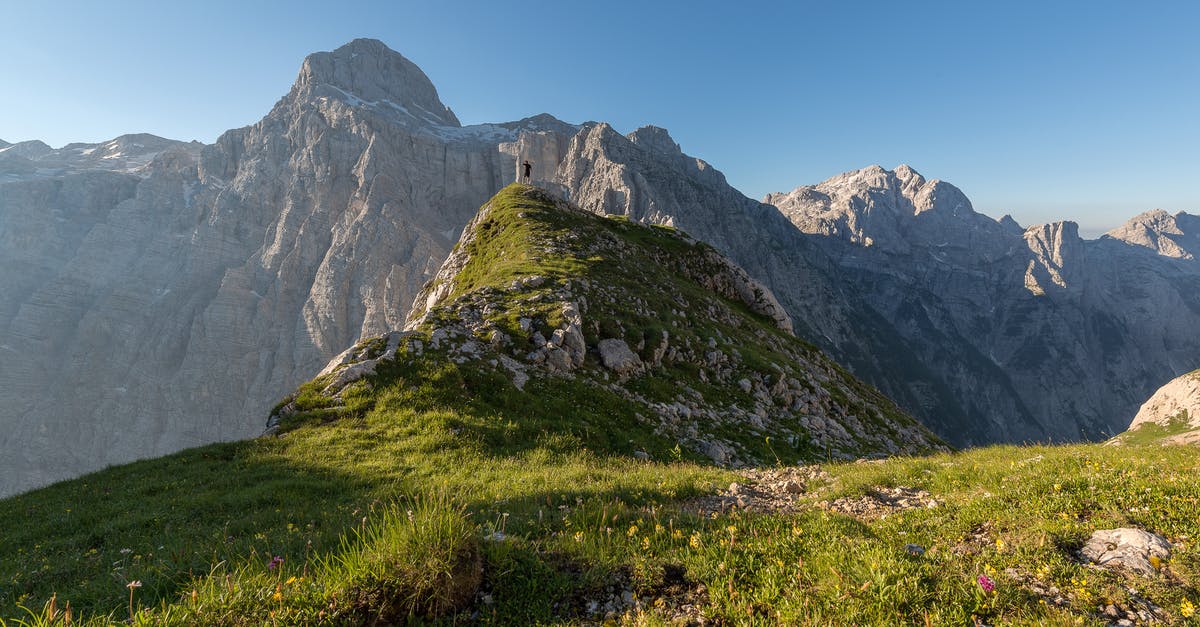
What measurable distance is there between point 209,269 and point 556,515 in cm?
20115

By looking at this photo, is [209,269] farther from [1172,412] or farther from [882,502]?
[1172,412]

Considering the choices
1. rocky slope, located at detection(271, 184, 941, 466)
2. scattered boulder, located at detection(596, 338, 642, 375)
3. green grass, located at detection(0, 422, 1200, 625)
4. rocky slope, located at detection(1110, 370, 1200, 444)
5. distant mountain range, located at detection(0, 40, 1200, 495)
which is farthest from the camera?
distant mountain range, located at detection(0, 40, 1200, 495)

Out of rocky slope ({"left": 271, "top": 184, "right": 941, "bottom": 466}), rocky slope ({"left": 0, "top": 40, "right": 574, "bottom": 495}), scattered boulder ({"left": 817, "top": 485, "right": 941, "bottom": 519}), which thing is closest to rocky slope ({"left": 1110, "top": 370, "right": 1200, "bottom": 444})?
rocky slope ({"left": 271, "top": 184, "right": 941, "bottom": 466})

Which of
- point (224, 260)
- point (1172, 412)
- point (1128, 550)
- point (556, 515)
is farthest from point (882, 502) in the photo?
point (224, 260)

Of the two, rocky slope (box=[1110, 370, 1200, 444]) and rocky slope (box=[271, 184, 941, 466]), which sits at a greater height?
rocky slope (box=[271, 184, 941, 466])

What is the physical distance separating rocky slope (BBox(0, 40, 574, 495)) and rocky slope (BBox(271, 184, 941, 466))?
116 metres

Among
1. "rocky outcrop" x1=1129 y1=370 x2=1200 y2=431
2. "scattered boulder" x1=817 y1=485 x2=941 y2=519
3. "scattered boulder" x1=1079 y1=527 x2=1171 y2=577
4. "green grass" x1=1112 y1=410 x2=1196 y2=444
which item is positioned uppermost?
"scattered boulder" x1=1079 y1=527 x2=1171 y2=577

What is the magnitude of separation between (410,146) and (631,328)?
184814 millimetres

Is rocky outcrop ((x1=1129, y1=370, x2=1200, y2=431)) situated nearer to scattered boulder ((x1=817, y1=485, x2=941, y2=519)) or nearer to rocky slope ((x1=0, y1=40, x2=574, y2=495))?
scattered boulder ((x1=817, y1=485, x2=941, y2=519))

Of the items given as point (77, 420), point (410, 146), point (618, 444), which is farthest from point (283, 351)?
point (618, 444)

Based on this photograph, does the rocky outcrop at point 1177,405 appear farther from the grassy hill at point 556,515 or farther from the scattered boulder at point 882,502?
the scattered boulder at point 882,502

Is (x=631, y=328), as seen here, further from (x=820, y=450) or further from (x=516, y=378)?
(x=820, y=450)

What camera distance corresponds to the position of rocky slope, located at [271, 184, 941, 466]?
18.1 metres

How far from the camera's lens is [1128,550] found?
4914 millimetres
